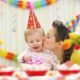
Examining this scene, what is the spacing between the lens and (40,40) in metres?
1.17

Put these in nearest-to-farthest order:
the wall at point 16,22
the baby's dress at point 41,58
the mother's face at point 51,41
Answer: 1. the baby's dress at point 41,58
2. the mother's face at point 51,41
3. the wall at point 16,22

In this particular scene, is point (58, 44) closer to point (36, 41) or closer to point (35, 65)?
point (36, 41)

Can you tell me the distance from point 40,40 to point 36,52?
0.06 meters

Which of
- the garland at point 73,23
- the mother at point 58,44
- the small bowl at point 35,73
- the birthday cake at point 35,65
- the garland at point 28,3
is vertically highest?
the garland at point 28,3

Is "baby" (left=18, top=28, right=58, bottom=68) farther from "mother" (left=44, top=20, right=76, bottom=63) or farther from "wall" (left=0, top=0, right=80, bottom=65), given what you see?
"wall" (left=0, top=0, right=80, bottom=65)

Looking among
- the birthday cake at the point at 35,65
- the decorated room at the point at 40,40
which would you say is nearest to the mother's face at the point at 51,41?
the decorated room at the point at 40,40

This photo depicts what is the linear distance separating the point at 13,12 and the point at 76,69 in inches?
27.9

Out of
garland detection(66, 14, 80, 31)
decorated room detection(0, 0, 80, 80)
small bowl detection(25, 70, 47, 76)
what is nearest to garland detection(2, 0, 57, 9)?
decorated room detection(0, 0, 80, 80)

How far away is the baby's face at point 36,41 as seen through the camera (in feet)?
3.80

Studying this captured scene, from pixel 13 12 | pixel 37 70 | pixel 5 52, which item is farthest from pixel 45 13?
pixel 37 70

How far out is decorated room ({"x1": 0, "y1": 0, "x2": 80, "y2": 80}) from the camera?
0.93 meters

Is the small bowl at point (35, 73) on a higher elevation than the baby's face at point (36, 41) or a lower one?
lower

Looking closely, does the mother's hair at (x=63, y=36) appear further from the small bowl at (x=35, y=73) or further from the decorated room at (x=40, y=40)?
the small bowl at (x=35, y=73)

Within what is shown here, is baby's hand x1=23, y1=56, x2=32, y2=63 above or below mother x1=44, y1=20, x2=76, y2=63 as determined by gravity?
below
